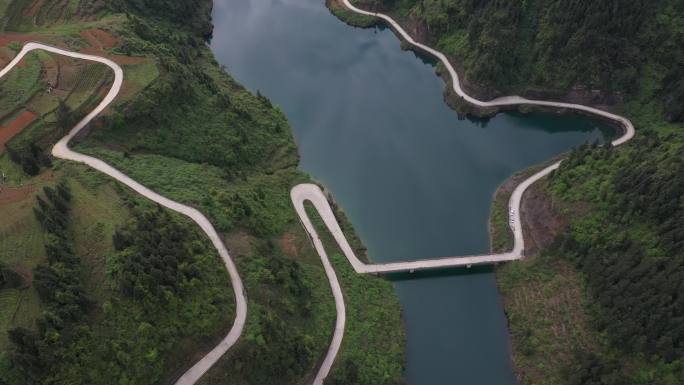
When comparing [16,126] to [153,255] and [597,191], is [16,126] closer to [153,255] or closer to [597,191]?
[153,255]

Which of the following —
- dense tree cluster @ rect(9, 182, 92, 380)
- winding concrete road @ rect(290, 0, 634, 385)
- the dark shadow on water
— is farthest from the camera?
the dark shadow on water

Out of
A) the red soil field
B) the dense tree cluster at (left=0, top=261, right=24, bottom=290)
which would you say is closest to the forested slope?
the dense tree cluster at (left=0, top=261, right=24, bottom=290)

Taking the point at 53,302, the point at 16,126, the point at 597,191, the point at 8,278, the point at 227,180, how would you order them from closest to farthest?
1. the point at 53,302
2. the point at 8,278
3. the point at 597,191
4. the point at 16,126
5. the point at 227,180

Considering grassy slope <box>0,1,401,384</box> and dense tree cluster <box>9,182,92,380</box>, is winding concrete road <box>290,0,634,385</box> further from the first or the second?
dense tree cluster <box>9,182,92,380</box>

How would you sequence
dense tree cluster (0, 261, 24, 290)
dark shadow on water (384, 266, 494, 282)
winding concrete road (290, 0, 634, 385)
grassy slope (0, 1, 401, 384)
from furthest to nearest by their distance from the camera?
dark shadow on water (384, 266, 494, 282) < winding concrete road (290, 0, 634, 385) < grassy slope (0, 1, 401, 384) < dense tree cluster (0, 261, 24, 290)

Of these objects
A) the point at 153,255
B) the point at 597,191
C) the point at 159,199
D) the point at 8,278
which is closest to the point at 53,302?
the point at 8,278

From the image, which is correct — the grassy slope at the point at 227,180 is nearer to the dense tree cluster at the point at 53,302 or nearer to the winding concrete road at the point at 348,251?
the winding concrete road at the point at 348,251
